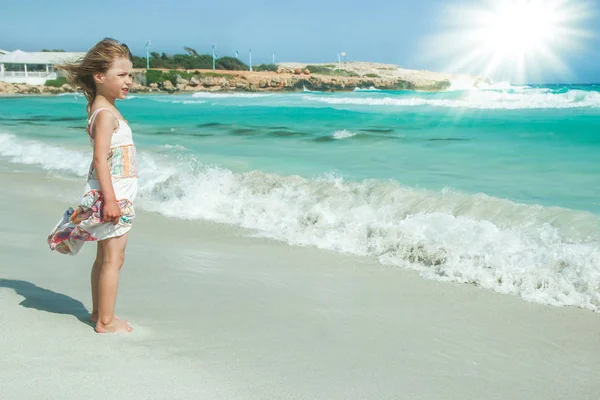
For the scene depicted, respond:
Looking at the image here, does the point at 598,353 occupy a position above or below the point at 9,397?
below


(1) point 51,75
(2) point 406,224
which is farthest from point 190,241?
(1) point 51,75

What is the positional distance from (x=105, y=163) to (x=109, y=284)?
0.60 m

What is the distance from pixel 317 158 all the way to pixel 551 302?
8077 millimetres

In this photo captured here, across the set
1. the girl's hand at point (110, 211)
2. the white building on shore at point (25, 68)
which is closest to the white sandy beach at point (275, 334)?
the girl's hand at point (110, 211)

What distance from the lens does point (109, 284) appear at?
2.80 m

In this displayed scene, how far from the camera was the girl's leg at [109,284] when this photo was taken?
278cm

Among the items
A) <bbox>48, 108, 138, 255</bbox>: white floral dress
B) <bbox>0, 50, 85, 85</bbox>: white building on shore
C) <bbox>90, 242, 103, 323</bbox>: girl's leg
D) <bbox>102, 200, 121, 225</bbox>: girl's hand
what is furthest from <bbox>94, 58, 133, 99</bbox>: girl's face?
<bbox>0, 50, 85, 85</bbox>: white building on shore

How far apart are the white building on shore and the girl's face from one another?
59359 millimetres

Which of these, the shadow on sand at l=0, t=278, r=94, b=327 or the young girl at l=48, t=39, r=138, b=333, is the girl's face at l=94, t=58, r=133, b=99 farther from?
the shadow on sand at l=0, t=278, r=94, b=327

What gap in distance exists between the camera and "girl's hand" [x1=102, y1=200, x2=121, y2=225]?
104 inches

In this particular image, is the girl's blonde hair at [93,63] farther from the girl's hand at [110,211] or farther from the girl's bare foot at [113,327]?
the girl's bare foot at [113,327]

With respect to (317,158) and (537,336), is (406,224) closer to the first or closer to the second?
(537,336)

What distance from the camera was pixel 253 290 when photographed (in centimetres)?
379

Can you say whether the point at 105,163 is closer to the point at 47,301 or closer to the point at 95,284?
the point at 95,284
